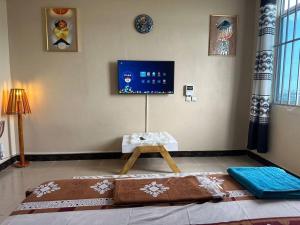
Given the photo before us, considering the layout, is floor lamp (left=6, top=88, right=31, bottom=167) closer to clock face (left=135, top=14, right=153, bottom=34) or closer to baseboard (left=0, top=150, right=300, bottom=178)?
baseboard (left=0, top=150, right=300, bottom=178)

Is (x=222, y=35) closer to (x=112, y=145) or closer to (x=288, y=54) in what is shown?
(x=288, y=54)


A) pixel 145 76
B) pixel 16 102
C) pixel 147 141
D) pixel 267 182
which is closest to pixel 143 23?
pixel 145 76

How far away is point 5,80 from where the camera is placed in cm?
331

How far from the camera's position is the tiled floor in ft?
9.03

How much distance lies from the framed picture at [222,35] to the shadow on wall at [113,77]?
5.25ft

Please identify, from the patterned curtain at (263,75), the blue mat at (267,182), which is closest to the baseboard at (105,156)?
the patterned curtain at (263,75)

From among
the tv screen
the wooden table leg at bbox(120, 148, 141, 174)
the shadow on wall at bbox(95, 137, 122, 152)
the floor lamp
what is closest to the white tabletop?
the wooden table leg at bbox(120, 148, 141, 174)

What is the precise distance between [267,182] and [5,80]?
11.9ft

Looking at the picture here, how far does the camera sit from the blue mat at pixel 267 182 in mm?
1331

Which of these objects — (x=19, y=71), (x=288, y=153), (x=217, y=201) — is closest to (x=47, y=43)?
(x=19, y=71)

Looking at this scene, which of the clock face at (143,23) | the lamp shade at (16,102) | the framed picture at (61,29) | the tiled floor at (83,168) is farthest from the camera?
the clock face at (143,23)

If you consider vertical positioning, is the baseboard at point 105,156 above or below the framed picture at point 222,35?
below

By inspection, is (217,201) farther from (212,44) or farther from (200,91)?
(212,44)

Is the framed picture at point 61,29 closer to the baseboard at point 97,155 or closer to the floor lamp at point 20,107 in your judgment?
the floor lamp at point 20,107
